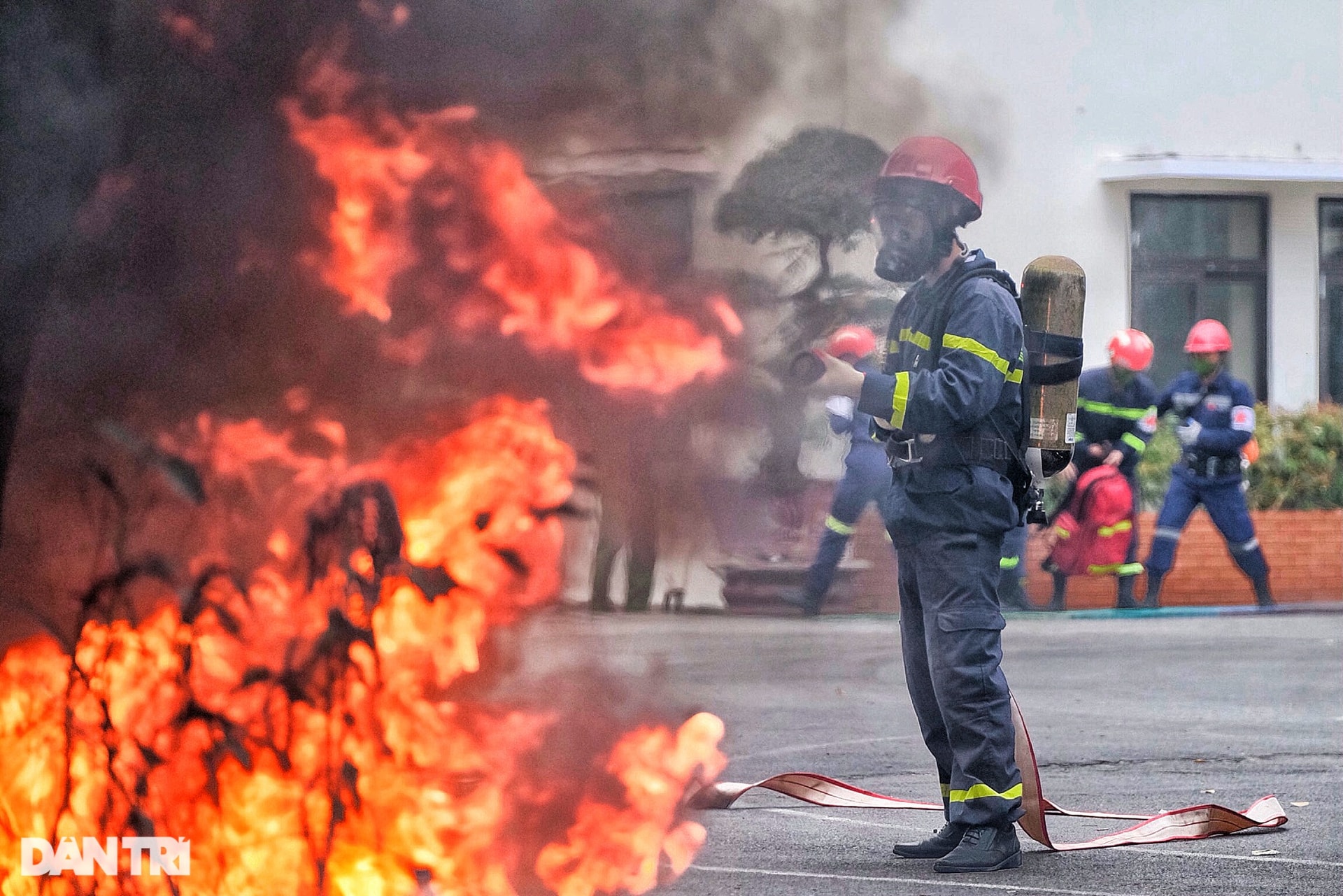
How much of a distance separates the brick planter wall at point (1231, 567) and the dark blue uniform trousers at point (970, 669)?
6858 millimetres

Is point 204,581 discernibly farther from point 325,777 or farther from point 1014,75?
point 1014,75

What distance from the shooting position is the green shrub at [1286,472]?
456 inches

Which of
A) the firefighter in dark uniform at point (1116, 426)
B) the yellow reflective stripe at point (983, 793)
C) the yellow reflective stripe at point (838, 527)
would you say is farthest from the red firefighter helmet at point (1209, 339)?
the yellow reflective stripe at point (983, 793)

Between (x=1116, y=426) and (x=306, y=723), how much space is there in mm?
7999

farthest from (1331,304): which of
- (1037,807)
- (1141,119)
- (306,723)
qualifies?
(306,723)

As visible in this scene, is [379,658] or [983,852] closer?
Answer: [379,658]

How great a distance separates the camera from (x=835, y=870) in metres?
4.07

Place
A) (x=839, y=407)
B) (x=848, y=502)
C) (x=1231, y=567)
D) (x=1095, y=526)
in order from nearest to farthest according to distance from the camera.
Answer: (x=839, y=407) < (x=848, y=502) < (x=1095, y=526) < (x=1231, y=567)

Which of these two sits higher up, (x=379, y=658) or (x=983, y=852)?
(x=379, y=658)

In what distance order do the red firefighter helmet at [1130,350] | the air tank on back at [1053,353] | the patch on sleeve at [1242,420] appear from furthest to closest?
the patch on sleeve at [1242,420]
the red firefighter helmet at [1130,350]
the air tank on back at [1053,353]

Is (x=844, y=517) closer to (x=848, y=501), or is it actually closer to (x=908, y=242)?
(x=848, y=501)

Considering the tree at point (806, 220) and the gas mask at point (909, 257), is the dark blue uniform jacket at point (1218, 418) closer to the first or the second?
the tree at point (806, 220)

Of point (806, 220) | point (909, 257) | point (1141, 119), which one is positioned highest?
point (1141, 119)

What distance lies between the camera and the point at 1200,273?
44.1 feet
